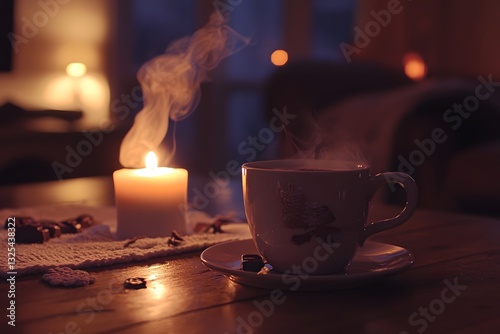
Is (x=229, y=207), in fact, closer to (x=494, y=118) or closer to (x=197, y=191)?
(x=197, y=191)

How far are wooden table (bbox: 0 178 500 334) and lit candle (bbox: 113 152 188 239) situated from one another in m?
0.11

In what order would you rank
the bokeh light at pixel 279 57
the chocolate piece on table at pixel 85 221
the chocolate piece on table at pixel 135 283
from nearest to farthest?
the chocolate piece on table at pixel 135 283
the chocolate piece on table at pixel 85 221
the bokeh light at pixel 279 57

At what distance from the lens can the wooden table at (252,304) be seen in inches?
21.2

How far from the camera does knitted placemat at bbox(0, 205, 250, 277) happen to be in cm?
74

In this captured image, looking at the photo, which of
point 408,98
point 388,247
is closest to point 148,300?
point 388,247

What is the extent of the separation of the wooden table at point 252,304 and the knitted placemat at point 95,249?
0.02 metres

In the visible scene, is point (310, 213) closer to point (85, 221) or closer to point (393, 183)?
point (393, 183)

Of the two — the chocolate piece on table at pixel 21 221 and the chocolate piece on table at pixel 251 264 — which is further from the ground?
Answer: the chocolate piece on table at pixel 21 221

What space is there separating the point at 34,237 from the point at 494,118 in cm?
217

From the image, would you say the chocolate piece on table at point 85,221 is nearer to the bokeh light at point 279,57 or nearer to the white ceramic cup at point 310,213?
the white ceramic cup at point 310,213

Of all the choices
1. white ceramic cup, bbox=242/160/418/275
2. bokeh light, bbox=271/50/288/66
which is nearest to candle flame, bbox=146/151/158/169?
white ceramic cup, bbox=242/160/418/275

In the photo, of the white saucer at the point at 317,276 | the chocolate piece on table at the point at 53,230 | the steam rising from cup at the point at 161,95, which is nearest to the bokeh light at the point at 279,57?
the steam rising from cup at the point at 161,95

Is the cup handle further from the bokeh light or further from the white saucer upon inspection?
the bokeh light

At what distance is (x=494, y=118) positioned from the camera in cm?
264
